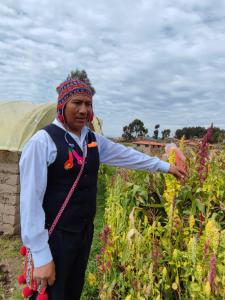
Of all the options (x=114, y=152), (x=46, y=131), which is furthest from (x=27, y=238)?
(x=114, y=152)

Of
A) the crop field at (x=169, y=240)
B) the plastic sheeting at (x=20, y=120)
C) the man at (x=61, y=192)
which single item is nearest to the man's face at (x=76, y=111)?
the man at (x=61, y=192)

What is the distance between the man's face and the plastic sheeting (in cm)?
328

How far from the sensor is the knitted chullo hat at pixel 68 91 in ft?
7.00

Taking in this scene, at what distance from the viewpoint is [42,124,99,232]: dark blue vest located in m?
2.03

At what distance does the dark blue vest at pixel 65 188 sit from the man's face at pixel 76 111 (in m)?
0.08

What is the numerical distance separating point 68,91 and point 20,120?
3740 millimetres

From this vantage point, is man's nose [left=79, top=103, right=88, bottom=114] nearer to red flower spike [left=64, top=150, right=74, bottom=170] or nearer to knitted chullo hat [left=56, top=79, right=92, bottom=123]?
knitted chullo hat [left=56, top=79, right=92, bottom=123]

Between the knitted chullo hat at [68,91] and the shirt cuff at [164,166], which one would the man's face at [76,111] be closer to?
the knitted chullo hat at [68,91]

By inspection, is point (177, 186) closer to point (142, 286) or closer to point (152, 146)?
point (142, 286)

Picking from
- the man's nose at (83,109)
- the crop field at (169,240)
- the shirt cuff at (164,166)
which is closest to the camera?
the crop field at (169,240)

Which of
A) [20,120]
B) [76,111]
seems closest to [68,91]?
[76,111]

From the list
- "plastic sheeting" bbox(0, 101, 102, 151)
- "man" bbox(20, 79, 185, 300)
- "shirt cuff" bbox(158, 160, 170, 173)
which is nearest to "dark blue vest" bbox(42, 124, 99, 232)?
"man" bbox(20, 79, 185, 300)

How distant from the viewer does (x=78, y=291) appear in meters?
2.43

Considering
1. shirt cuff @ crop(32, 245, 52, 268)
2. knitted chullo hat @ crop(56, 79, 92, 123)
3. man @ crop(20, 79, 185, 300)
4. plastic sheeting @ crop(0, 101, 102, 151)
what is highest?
plastic sheeting @ crop(0, 101, 102, 151)
